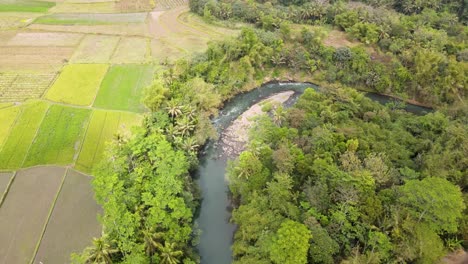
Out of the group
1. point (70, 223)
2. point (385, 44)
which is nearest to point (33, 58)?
point (70, 223)

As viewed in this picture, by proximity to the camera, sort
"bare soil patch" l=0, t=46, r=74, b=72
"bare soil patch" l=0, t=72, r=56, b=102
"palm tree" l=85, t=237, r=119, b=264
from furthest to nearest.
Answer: "bare soil patch" l=0, t=46, r=74, b=72, "bare soil patch" l=0, t=72, r=56, b=102, "palm tree" l=85, t=237, r=119, b=264

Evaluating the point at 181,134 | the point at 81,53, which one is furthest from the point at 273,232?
the point at 81,53

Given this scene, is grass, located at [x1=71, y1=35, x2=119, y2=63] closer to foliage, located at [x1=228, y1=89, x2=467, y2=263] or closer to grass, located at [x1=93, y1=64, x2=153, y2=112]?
grass, located at [x1=93, y1=64, x2=153, y2=112]

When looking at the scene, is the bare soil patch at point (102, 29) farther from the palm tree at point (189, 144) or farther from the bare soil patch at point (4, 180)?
the bare soil patch at point (4, 180)

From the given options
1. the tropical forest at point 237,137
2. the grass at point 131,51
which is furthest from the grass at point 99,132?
the grass at point 131,51

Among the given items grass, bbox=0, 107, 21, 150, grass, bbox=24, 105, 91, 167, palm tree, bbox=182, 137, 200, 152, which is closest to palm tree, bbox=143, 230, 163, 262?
palm tree, bbox=182, 137, 200, 152

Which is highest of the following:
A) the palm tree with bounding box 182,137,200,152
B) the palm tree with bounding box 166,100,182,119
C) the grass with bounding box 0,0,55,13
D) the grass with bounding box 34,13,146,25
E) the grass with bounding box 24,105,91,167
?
the grass with bounding box 0,0,55,13
